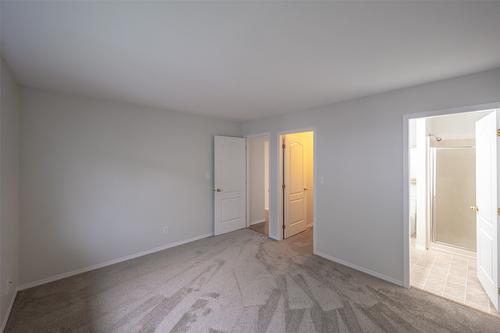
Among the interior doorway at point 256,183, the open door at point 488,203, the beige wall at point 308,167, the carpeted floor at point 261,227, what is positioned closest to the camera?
the open door at point 488,203

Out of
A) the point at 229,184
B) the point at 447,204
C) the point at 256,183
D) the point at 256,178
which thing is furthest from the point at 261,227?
the point at 447,204

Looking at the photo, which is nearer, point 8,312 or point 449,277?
point 8,312

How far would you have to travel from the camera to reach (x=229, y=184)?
173 inches

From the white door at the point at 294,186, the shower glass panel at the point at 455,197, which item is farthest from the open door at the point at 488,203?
the white door at the point at 294,186

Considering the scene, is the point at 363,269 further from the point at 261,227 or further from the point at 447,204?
the point at 261,227

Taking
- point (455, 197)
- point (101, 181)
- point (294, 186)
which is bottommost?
point (455, 197)

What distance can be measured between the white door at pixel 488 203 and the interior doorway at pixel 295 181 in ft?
7.43

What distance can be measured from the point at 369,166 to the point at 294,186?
5.55 ft

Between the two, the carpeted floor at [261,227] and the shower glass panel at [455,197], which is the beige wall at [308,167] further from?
the shower glass panel at [455,197]

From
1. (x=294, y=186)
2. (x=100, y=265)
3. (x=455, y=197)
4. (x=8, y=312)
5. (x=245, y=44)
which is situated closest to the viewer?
(x=245, y=44)

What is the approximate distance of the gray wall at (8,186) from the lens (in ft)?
5.90

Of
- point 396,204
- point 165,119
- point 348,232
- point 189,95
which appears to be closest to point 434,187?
point 396,204

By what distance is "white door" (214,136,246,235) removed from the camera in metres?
4.19

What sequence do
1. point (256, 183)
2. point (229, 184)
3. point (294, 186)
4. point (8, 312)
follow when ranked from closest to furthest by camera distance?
point (8, 312) → point (294, 186) → point (229, 184) → point (256, 183)
